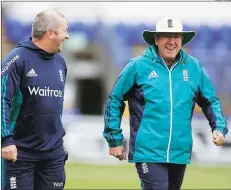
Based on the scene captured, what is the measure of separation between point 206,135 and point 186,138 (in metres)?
10.6

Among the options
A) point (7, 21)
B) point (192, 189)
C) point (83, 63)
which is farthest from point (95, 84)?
point (192, 189)

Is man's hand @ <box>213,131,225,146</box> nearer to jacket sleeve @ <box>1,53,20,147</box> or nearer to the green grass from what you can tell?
jacket sleeve @ <box>1,53,20,147</box>

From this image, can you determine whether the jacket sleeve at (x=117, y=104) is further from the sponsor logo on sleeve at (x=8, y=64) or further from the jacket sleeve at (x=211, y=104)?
the sponsor logo on sleeve at (x=8, y=64)

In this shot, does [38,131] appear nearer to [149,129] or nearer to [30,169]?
[30,169]

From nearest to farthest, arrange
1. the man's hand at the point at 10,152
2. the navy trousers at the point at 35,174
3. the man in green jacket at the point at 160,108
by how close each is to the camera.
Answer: the man's hand at the point at 10,152 → the navy trousers at the point at 35,174 → the man in green jacket at the point at 160,108

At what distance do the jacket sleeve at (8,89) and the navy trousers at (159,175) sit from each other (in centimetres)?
123

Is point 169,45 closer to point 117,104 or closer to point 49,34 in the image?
point 117,104

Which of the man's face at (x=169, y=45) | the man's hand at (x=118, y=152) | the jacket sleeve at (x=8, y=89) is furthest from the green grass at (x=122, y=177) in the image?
the jacket sleeve at (x=8, y=89)

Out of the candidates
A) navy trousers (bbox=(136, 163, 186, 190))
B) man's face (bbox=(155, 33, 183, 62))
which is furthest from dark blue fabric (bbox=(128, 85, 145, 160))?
man's face (bbox=(155, 33, 183, 62))

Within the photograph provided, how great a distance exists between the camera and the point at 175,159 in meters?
7.84

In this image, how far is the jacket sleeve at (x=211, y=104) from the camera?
→ 8102 millimetres

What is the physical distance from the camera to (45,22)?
7.79 meters

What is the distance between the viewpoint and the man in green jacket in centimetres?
784

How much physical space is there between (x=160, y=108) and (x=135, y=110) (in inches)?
9.7
